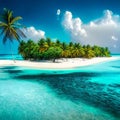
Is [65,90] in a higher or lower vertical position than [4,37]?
lower

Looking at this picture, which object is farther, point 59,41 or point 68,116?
point 59,41

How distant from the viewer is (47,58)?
4588 cm

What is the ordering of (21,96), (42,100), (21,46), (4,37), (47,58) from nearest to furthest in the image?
1. (42,100)
2. (21,96)
3. (4,37)
4. (47,58)
5. (21,46)

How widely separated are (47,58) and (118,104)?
36.6 meters

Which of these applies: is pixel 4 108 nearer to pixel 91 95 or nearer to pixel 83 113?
pixel 83 113

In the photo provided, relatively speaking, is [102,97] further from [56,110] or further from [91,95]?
[56,110]

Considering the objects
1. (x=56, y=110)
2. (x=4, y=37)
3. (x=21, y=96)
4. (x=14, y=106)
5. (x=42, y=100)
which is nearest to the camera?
(x=56, y=110)

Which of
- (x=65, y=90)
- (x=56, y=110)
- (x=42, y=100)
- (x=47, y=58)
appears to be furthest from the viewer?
(x=47, y=58)

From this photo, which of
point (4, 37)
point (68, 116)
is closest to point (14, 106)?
point (68, 116)

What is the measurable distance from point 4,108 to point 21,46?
4243cm

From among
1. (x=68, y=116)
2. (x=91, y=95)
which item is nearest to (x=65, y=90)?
(x=91, y=95)

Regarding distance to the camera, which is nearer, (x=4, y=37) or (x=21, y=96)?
(x=21, y=96)

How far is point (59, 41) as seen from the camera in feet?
176

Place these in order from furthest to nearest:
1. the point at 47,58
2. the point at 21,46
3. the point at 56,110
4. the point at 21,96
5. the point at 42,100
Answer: the point at 21,46 < the point at 47,58 < the point at 21,96 < the point at 42,100 < the point at 56,110
